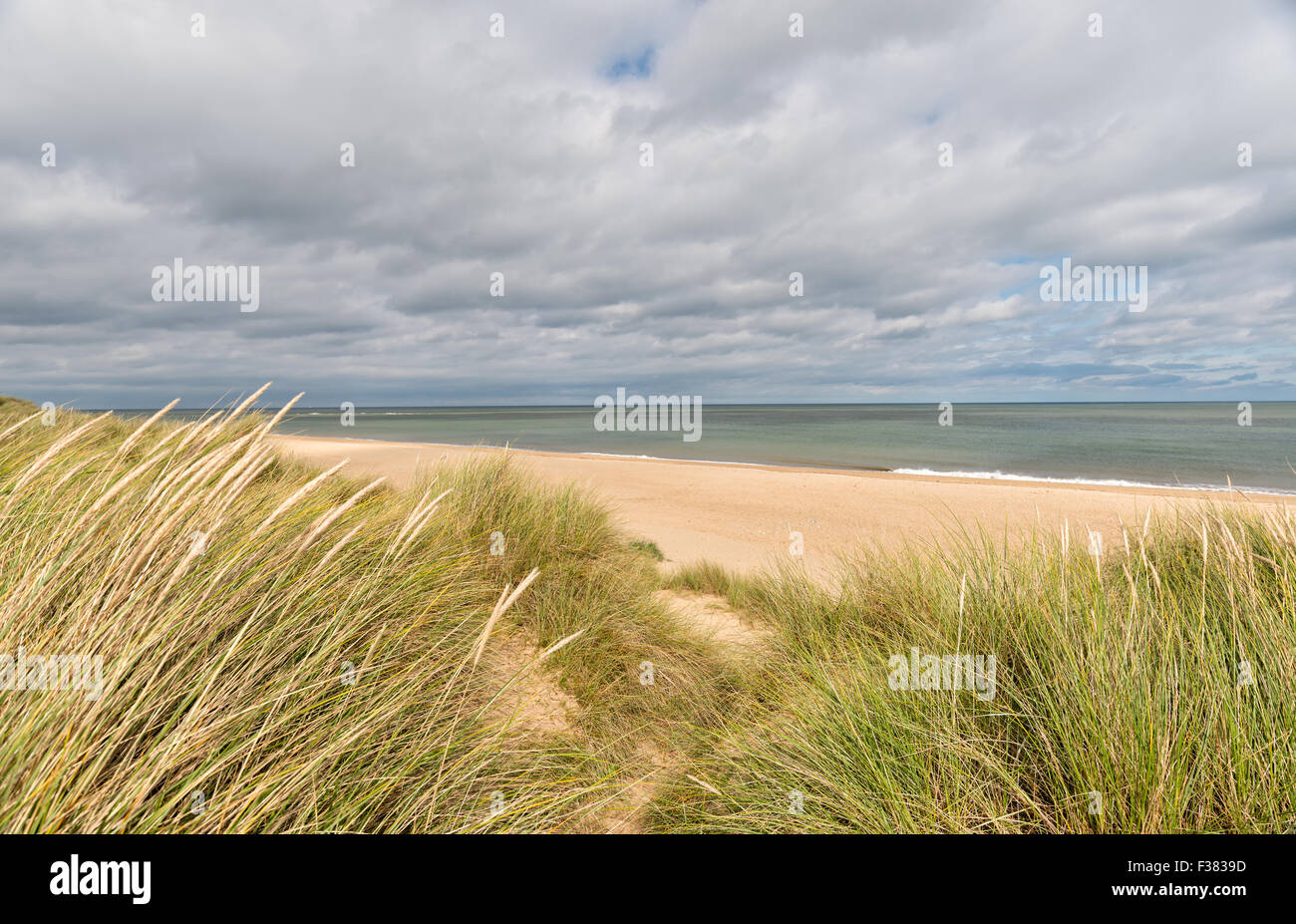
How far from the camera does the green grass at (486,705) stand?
1.72 m

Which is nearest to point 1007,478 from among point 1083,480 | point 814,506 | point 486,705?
point 1083,480

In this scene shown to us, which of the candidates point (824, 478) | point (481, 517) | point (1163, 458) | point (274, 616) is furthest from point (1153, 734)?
point (1163, 458)

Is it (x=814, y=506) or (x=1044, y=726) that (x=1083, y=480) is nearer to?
(x=814, y=506)

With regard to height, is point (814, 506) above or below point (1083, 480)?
below

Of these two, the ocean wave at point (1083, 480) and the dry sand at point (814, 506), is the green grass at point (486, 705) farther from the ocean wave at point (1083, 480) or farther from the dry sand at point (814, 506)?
the ocean wave at point (1083, 480)

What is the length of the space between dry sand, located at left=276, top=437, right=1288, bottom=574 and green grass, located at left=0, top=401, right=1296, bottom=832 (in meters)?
4.33

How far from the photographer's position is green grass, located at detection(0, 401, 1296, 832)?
1717 millimetres

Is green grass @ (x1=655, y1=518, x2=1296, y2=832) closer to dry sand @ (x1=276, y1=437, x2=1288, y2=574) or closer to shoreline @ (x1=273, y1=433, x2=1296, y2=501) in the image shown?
dry sand @ (x1=276, y1=437, x2=1288, y2=574)

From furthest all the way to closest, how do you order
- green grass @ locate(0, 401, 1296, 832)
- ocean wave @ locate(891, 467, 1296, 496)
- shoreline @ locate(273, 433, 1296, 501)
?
ocean wave @ locate(891, 467, 1296, 496) < shoreline @ locate(273, 433, 1296, 501) < green grass @ locate(0, 401, 1296, 832)

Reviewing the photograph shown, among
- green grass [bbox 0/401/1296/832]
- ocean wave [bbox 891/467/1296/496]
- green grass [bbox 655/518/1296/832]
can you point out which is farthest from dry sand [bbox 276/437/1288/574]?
green grass [bbox 655/518/1296/832]

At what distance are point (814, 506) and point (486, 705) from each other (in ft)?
47.3

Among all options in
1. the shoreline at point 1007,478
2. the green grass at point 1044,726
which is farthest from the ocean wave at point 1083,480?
the green grass at point 1044,726

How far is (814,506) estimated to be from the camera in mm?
15828
